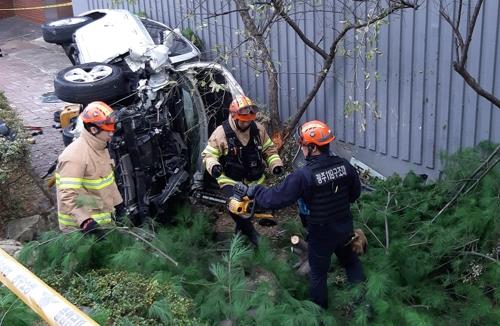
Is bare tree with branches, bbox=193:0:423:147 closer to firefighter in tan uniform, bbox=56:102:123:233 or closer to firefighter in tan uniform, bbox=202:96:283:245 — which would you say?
firefighter in tan uniform, bbox=202:96:283:245

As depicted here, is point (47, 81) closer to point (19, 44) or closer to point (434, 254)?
point (19, 44)

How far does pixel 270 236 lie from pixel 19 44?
40.8ft

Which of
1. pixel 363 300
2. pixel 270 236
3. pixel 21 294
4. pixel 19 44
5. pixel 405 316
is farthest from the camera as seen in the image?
pixel 19 44

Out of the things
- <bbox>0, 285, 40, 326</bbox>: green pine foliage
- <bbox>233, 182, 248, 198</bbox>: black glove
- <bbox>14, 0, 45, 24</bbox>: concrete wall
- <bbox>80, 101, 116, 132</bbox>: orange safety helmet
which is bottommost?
<bbox>233, 182, 248, 198</bbox>: black glove

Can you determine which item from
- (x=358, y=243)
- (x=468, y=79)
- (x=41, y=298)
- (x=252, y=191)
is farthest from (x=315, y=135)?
(x=41, y=298)

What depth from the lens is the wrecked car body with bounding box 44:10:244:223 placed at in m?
6.10

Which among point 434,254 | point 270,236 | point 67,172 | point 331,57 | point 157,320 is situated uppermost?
point 331,57

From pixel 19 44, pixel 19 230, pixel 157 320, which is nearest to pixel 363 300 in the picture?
pixel 157 320

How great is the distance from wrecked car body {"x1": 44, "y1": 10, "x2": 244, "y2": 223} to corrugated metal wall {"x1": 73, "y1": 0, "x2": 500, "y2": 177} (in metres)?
0.70

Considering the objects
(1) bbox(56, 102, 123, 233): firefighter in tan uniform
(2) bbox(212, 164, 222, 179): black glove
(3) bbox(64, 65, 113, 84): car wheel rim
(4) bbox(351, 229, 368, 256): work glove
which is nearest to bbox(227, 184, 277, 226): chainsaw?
(2) bbox(212, 164, 222, 179): black glove

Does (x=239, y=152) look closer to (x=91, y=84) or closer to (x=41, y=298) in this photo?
(x=91, y=84)

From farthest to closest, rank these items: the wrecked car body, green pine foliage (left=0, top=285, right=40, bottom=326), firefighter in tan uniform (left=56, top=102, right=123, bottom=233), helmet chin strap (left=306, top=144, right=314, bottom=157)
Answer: the wrecked car body, firefighter in tan uniform (left=56, top=102, right=123, bottom=233), helmet chin strap (left=306, top=144, right=314, bottom=157), green pine foliage (left=0, top=285, right=40, bottom=326)

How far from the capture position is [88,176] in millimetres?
5137

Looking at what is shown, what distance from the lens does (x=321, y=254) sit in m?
4.93
